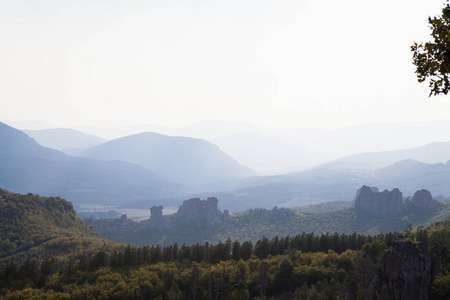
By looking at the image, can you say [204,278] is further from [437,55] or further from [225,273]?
[437,55]

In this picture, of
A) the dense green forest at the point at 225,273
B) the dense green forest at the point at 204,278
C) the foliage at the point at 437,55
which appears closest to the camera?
the foliage at the point at 437,55

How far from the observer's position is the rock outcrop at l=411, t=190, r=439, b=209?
618 ft

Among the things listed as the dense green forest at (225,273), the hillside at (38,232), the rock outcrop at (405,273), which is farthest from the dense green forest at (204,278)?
the hillside at (38,232)

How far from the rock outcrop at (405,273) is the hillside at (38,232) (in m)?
96.5

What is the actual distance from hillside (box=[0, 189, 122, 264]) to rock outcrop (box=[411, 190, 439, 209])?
175 m

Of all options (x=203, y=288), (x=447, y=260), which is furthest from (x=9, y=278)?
(x=447, y=260)

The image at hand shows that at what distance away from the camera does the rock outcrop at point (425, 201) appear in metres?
188

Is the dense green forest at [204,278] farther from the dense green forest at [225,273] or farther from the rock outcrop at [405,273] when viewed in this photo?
the rock outcrop at [405,273]

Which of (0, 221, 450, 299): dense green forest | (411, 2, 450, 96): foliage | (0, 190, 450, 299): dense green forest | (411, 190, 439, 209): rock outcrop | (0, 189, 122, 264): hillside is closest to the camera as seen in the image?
(411, 2, 450, 96): foliage

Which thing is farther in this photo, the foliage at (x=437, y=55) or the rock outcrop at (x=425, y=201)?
the rock outcrop at (x=425, y=201)

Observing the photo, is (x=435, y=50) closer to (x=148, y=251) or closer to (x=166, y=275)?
(x=166, y=275)

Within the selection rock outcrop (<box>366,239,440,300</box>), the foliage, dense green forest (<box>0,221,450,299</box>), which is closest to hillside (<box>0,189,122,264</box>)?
dense green forest (<box>0,221,450,299</box>)

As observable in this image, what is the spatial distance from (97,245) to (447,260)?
113m

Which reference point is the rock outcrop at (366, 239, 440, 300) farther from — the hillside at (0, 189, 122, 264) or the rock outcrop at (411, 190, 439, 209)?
the rock outcrop at (411, 190, 439, 209)
